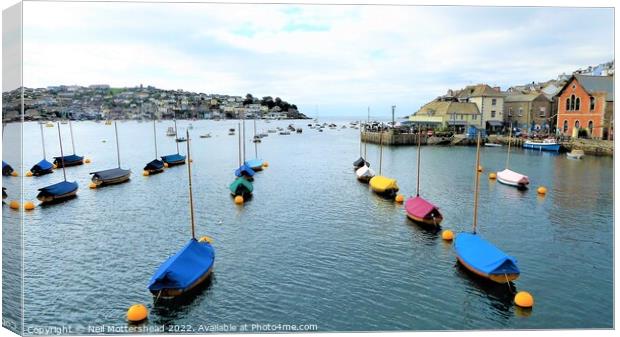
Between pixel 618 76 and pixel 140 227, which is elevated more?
pixel 618 76

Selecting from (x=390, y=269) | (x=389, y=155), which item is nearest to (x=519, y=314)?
Result: (x=390, y=269)

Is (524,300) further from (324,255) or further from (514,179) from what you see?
(514,179)

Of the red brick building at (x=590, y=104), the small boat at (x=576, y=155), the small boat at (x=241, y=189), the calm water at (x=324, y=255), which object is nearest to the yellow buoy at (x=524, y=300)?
the calm water at (x=324, y=255)

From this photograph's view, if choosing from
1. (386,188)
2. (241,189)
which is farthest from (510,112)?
(241,189)

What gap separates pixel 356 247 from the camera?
25219 millimetres

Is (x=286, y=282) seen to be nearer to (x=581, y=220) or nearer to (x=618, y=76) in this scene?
(x=618, y=76)

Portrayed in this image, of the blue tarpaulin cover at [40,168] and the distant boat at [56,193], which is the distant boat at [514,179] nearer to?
the distant boat at [56,193]

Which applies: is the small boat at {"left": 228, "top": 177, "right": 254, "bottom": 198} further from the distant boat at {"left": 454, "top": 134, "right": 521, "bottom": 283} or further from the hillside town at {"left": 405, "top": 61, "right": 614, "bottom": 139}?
the hillside town at {"left": 405, "top": 61, "right": 614, "bottom": 139}

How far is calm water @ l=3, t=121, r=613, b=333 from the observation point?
17.8 meters

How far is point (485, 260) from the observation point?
68.2 ft

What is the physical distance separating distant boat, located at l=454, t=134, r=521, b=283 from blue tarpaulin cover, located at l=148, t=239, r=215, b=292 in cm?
1240

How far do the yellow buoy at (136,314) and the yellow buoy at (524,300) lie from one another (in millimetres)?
14883

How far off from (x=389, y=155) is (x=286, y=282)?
55.1m

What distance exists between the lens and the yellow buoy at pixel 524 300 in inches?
714
